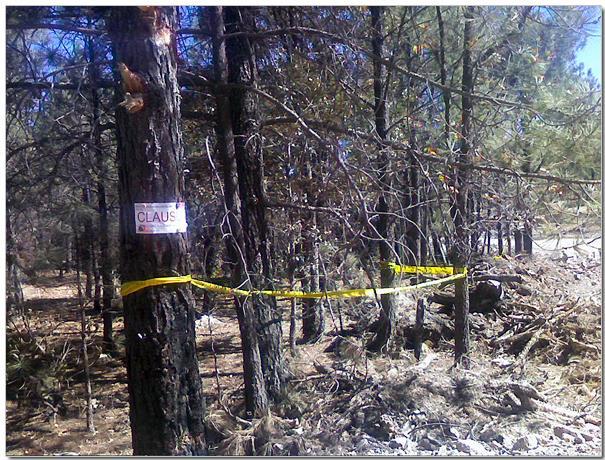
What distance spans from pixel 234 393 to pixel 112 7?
4.09m

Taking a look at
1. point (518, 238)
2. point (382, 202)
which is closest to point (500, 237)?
point (518, 238)

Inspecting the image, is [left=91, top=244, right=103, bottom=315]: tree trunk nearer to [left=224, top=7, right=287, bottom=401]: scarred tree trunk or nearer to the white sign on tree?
[left=224, top=7, right=287, bottom=401]: scarred tree trunk

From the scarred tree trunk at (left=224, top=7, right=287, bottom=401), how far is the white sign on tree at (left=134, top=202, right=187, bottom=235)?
6.68 ft

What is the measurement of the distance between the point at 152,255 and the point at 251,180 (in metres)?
2.30

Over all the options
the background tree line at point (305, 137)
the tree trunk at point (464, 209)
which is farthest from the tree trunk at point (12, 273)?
the tree trunk at point (464, 209)

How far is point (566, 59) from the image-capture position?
6.58m

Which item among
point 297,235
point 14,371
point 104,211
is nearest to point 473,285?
point 297,235

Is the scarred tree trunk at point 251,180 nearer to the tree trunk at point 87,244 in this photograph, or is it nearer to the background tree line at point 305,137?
the background tree line at point 305,137

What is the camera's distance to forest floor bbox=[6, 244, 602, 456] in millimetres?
4480

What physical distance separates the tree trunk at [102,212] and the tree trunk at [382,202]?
2.50m

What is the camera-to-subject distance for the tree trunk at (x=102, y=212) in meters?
4.76

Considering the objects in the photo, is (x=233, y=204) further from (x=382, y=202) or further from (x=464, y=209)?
Answer: (x=464, y=209)

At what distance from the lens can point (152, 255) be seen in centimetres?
289

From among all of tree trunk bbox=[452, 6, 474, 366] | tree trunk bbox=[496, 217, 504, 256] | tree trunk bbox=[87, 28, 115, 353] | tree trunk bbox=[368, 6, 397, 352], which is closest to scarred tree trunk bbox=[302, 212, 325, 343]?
tree trunk bbox=[368, 6, 397, 352]
